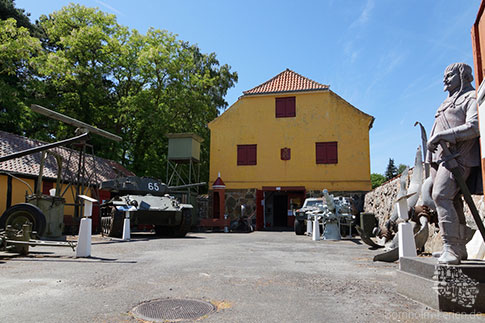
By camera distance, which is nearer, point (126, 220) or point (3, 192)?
point (126, 220)

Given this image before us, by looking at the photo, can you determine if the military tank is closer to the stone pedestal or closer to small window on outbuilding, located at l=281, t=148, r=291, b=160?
small window on outbuilding, located at l=281, t=148, r=291, b=160

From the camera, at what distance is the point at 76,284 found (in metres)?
4.72

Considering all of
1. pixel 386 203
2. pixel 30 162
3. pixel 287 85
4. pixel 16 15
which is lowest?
pixel 386 203

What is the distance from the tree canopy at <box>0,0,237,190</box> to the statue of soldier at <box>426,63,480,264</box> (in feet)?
71.8

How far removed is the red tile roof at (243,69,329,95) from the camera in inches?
952

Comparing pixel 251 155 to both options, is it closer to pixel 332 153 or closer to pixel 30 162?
pixel 332 153

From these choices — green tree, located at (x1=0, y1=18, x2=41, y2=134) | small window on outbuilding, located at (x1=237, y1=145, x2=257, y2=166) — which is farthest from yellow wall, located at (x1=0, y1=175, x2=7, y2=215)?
small window on outbuilding, located at (x1=237, y1=145, x2=257, y2=166)

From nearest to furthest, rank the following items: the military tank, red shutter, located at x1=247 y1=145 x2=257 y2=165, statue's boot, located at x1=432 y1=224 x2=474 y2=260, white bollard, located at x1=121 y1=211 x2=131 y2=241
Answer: statue's boot, located at x1=432 y1=224 x2=474 y2=260 < white bollard, located at x1=121 y1=211 x2=131 y2=241 < the military tank < red shutter, located at x1=247 y1=145 x2=257 y2=165

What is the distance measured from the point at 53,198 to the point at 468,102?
1146 cm

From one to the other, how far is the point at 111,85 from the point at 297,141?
1396 cm

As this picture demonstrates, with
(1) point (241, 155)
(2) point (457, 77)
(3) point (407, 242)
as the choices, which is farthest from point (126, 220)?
(1) point (241, 155)

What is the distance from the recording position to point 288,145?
77.6 ft

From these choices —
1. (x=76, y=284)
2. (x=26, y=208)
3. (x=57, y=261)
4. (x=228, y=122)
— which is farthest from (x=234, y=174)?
(x=76, y=284)

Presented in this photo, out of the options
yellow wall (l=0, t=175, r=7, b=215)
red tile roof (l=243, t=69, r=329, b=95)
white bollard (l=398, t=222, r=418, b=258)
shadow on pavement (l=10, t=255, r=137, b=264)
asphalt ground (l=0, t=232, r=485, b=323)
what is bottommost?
shadow on pavement (l=10, t=255, r=137, b=264)
